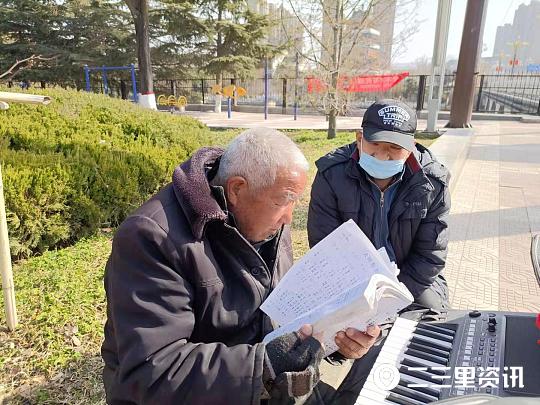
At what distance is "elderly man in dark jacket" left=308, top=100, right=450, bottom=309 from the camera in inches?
94.1

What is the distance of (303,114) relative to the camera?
70.2ft

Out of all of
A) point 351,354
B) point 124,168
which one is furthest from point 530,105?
point 351,354

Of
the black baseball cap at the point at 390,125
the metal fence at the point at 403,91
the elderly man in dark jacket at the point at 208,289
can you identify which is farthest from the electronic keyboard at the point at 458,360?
the metal fence at the point at 403,91

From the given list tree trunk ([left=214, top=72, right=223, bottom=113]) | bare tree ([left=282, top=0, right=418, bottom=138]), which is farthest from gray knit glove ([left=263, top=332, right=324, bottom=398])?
tree trunk ([left=214, top=72, right=223, bottom=113])

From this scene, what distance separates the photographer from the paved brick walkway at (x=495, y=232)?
3412 mm

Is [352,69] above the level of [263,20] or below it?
below

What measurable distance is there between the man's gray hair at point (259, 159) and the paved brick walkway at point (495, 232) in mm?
2526

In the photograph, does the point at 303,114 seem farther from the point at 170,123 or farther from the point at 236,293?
the point at 236,293

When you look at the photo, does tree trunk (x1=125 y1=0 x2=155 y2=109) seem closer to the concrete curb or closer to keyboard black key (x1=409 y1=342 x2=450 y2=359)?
the concrete curb

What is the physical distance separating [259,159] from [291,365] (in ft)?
1.94

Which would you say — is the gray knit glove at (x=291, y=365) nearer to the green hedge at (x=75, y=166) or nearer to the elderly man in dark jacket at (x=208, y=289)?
the elderly man in dark jacket at (x=208, y=289)

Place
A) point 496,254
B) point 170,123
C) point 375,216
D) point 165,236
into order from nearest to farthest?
point 165,236
point 375,216
point 496,254
point 170,123

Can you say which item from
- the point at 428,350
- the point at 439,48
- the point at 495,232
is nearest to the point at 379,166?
the point at 428,350

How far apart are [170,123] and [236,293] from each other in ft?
17.2
